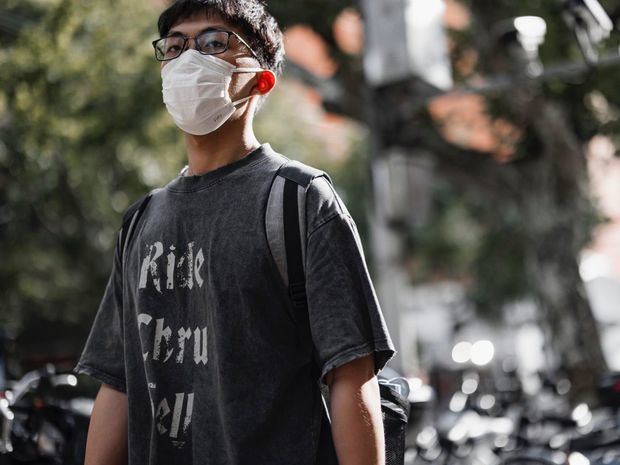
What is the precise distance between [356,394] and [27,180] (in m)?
9.91

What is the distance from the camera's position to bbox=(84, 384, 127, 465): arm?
2.12 m

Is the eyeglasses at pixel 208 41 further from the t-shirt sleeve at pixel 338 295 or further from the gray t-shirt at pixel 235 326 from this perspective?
the t-shirt sleeve at pixel 338 295

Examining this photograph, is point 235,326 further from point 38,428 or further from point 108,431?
point 38,428

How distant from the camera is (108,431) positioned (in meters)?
2.13

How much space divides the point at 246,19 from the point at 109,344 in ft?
2.58

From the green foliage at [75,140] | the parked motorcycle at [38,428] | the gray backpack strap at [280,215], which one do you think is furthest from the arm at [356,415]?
the green foliage at [75,140]

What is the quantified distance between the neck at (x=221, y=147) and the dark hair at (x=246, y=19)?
0.17 metres

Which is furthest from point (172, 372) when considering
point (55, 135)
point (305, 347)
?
point (55, 135)

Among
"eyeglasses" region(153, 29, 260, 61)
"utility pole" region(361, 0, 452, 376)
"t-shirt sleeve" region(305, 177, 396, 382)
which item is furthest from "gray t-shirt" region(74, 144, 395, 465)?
"utility pole" region(361, 0, 452, 376)

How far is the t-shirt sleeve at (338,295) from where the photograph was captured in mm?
1831

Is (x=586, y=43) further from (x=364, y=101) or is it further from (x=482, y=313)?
(x=482, y=313)

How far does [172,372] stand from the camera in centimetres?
199

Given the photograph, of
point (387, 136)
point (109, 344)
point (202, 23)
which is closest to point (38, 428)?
point (109, 344)

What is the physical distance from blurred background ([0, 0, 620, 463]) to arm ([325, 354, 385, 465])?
4.21 meters
